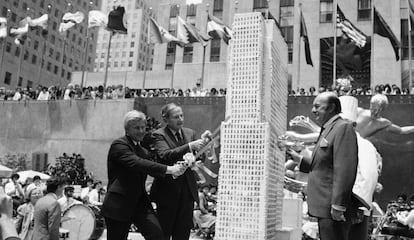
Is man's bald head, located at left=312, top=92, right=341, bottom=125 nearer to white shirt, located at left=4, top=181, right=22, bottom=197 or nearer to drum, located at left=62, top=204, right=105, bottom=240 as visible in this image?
drum, located at left=62, top=204, right=105, bottom=240

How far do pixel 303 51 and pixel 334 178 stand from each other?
33473 millimetres

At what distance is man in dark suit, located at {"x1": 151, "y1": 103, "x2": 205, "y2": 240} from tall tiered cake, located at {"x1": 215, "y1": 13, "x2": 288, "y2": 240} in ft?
2.36

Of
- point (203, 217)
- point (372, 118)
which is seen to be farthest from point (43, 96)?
point (372, 118)

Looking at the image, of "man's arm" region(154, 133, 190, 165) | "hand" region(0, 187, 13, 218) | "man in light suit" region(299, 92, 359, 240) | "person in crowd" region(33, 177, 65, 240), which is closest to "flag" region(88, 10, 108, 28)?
"person in crowd" region(33, 177, 65, 240)

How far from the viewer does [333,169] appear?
3727 millimetres

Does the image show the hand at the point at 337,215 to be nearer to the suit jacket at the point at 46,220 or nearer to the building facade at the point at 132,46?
the suit jacket at the point at 46,220

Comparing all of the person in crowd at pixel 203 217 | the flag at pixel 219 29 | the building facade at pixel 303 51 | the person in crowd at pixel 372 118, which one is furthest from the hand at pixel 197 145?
the building facade at pixel 303 51

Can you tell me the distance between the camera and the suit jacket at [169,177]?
462 cm

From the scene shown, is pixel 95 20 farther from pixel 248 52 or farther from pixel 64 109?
pixel 248 52

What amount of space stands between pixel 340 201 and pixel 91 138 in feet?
75.8

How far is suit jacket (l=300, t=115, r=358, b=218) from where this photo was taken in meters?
3.55

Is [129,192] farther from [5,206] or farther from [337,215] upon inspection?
[337,215]

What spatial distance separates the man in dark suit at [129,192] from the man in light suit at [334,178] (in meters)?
1.32

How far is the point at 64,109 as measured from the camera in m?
26.3
